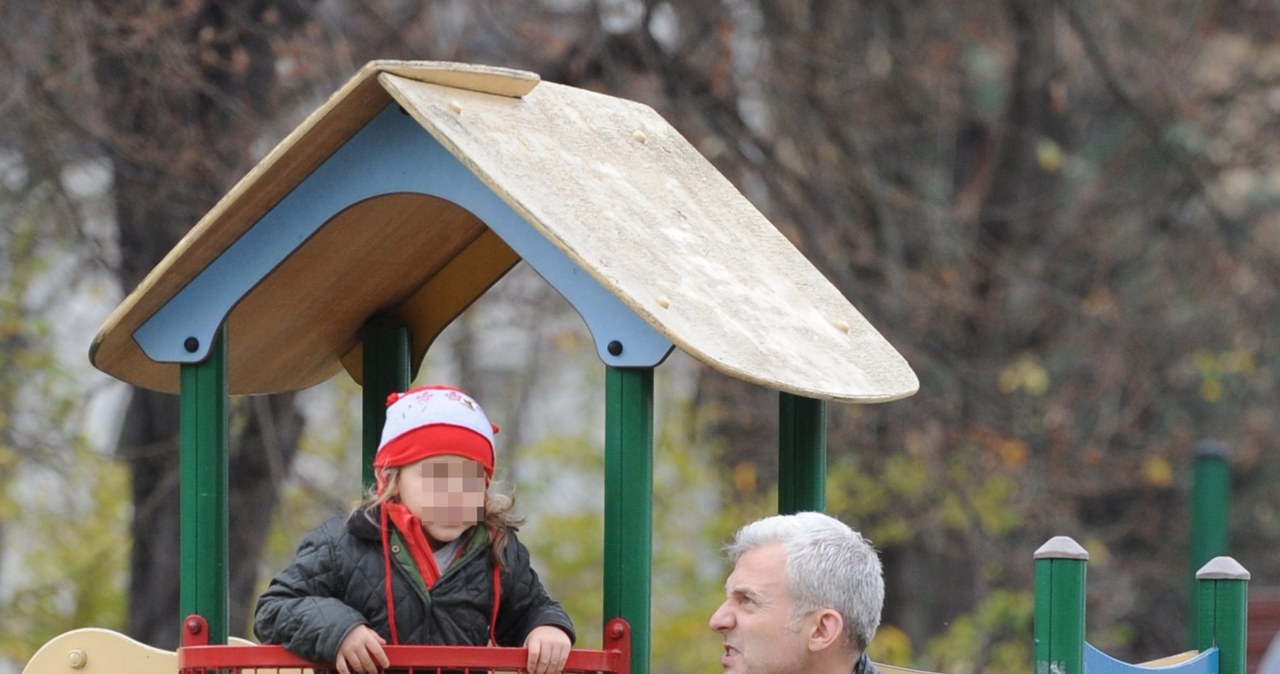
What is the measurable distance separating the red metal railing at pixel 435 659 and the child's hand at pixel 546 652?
16 mm

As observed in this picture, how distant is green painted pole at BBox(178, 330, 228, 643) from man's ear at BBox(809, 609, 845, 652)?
4.10 feet

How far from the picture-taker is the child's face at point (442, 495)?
12.9ft

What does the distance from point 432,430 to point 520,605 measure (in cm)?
42

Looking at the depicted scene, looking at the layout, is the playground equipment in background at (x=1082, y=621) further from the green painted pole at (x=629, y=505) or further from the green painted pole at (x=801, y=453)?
the green painted pole at (x=629, y=505)

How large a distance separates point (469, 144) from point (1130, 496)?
40.6 feet

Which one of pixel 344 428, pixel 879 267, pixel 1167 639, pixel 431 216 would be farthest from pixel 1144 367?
pixel 431 216

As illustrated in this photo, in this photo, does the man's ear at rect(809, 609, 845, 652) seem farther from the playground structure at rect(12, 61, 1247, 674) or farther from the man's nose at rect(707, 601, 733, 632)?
the playground structure at rect(12, 61, 1247, 674)

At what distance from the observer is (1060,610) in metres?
4.28

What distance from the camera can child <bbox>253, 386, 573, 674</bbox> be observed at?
12.9ft

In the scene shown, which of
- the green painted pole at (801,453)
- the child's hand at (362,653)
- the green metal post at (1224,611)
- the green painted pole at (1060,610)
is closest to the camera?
the child's hand at (362,653)

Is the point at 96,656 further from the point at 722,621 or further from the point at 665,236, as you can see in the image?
the point at 665,236

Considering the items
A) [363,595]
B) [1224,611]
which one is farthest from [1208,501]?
[363,595]

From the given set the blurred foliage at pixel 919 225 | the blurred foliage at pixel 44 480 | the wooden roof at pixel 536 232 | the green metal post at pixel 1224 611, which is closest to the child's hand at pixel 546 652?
the wooden roof at pixel 536 232

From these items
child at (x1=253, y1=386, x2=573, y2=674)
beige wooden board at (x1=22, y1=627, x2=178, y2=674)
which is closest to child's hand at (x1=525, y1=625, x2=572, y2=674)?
child at (x1=253, y1=386, x2=573, y2=674)
